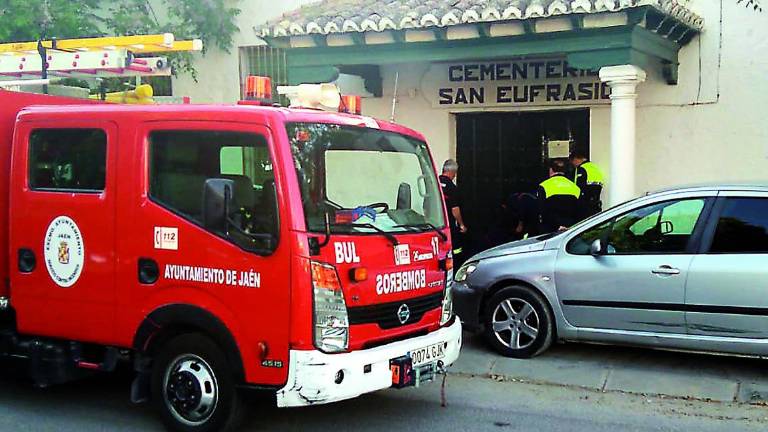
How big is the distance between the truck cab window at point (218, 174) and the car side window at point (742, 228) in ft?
12.1

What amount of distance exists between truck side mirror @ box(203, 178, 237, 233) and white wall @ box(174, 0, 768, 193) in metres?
7.37

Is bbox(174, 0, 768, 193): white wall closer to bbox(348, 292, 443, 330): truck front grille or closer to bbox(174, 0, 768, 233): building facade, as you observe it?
bbox(174, 0, 768, 233): building facade

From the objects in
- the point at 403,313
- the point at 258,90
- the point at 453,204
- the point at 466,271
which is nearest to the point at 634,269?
the point at 466,271

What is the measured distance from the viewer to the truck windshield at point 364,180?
509 centimetres

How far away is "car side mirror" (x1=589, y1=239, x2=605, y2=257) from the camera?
23.3ft

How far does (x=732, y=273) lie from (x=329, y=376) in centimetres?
344

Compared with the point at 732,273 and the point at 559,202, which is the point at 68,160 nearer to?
the point at 732,273

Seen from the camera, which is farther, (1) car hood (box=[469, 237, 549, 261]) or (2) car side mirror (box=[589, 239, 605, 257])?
(1) car hood (box=[469, 237, 549, 261])

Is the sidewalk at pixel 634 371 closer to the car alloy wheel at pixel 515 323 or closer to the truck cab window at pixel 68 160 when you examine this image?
the car alloy wheel at pixel 515 323

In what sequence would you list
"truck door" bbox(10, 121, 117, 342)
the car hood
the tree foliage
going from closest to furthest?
"truck door" bbox(10, 121, 117, 342) → the car hood → the tree foliage

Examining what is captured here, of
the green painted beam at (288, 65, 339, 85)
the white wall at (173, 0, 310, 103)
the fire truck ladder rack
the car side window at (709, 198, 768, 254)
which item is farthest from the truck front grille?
the white wall at (173, 0, 310, 103)

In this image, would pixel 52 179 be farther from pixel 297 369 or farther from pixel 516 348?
pixel 516 348

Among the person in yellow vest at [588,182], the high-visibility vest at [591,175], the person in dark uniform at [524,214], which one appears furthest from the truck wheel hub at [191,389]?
the high-visibility vest at [591,175]

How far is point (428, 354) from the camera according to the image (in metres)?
5.52
